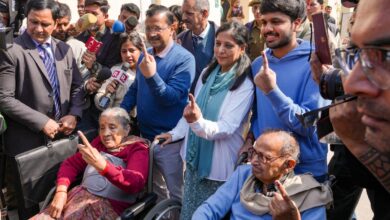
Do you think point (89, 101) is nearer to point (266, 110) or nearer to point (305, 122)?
point (266, 110)

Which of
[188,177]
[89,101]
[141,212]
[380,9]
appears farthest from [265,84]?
[89,101]

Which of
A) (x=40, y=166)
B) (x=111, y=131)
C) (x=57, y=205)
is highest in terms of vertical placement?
(x=111, y=131)

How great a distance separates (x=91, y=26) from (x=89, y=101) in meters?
0.99

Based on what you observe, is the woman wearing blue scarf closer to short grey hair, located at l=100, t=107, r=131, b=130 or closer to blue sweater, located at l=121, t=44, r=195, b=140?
blue sweater, located at l=121, t=44, r=195, b=140

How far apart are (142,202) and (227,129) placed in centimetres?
66

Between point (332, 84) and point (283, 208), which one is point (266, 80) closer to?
point (283, 208)

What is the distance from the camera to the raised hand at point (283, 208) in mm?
1928

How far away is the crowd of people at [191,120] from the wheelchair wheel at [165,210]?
7 cm

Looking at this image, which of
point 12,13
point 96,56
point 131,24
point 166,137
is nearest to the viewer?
point 166,137

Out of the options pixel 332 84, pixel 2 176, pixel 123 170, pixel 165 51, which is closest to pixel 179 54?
pixel 165 51

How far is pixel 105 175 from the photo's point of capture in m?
2.75

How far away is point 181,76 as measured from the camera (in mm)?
3229

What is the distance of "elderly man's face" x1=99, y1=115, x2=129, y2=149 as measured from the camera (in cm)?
303

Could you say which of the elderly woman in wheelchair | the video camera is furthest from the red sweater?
the video camera
